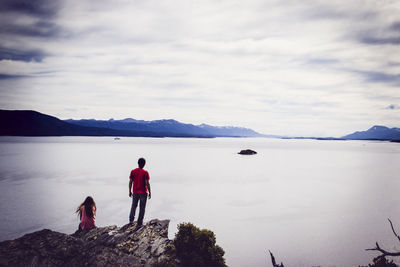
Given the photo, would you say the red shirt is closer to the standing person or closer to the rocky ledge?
the rocky ledge

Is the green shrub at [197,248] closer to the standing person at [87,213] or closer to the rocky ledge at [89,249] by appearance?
the rocky ledge at [89,249]

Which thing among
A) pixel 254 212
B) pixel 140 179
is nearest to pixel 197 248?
pixel 140 179

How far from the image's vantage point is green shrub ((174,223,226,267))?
31.9 ft

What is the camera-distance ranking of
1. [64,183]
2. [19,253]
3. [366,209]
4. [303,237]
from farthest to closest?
1. [64,183]
2. [366,209]
3. [303,237]
4. [19,253]

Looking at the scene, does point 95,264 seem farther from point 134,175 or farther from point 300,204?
point 300,204

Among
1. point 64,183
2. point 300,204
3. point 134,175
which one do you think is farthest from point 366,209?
point 64,183

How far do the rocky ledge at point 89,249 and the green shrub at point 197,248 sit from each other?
38cm

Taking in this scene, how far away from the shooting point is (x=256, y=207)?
24672mm

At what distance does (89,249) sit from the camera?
9562mm

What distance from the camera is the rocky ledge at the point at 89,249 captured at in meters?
8.36

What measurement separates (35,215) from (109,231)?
1227 centimetres

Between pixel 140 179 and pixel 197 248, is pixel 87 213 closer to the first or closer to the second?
pixel 140 179

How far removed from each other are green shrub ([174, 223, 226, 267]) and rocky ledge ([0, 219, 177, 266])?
0.38 m

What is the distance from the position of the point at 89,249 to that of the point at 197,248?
159 inches
